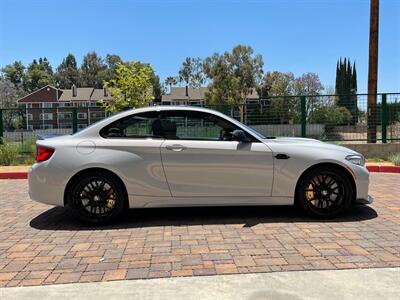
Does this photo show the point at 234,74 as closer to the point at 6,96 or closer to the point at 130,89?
the point at 130,89

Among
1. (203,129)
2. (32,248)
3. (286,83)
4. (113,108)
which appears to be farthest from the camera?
(286,83)

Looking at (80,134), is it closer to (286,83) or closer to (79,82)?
(286,83)

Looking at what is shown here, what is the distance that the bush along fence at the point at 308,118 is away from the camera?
46.7 ft

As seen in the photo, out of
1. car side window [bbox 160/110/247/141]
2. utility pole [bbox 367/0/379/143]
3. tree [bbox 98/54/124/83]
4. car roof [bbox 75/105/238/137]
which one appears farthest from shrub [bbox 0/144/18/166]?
tree [bbox 98/54/124/83]

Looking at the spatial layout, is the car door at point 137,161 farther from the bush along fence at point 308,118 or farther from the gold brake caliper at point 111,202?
the bush along fence at point 308,118

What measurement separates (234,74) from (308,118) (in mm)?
48432

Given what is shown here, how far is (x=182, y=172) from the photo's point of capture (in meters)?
6.16

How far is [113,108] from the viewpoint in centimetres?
1828

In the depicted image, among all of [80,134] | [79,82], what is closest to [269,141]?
[80,134]

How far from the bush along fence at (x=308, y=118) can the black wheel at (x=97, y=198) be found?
8301mm

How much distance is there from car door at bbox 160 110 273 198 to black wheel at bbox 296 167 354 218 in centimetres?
52

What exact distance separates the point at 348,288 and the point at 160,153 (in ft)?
10.2

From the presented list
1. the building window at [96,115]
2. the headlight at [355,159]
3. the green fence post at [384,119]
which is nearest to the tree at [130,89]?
the building window at [96,115]

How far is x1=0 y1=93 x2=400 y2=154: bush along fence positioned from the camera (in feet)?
46.7
